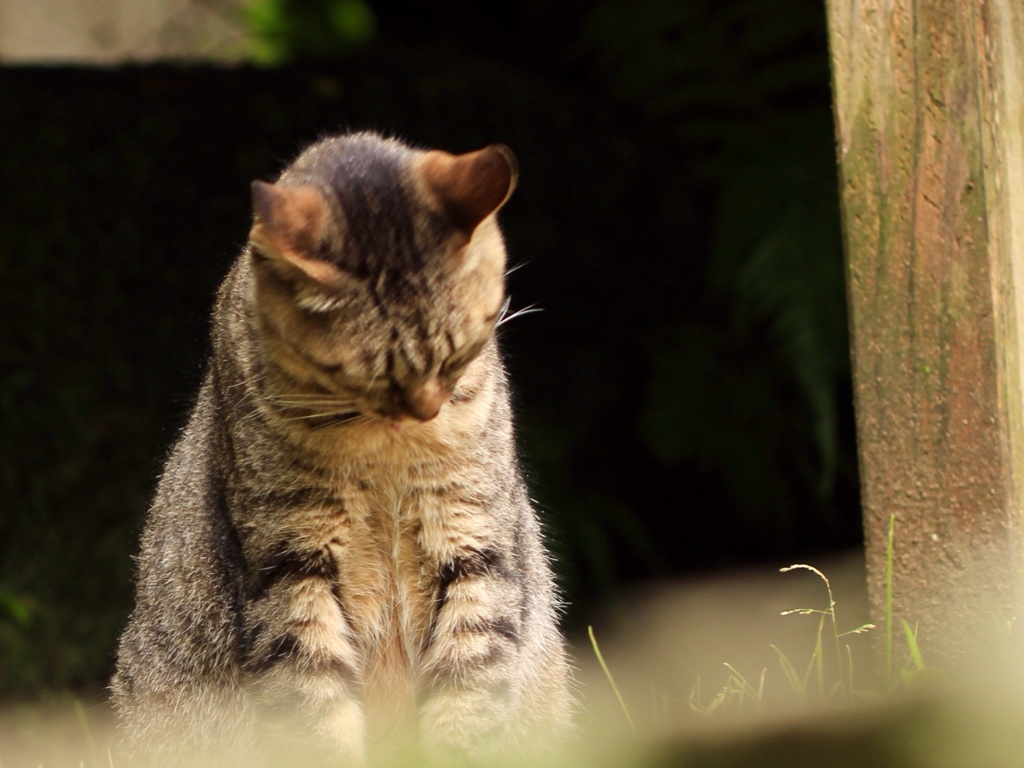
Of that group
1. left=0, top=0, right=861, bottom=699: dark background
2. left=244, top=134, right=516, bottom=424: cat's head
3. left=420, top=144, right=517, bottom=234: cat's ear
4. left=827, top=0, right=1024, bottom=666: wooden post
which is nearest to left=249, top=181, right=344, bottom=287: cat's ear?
left=244, top=134, right=516, bottom=424: cat's head

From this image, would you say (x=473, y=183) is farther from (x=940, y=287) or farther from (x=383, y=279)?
(x=940, y=287)

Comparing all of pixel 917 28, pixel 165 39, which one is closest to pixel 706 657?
pixel 917 28

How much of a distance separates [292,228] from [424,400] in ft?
1.13

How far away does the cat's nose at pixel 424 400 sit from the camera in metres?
1.96

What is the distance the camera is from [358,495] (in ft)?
7.09

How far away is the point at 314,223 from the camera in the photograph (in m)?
1.93

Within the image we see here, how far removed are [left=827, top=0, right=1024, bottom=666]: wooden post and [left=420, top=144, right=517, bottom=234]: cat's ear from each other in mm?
641

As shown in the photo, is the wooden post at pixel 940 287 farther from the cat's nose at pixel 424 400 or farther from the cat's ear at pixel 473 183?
the cat's nose at pixel 424 400

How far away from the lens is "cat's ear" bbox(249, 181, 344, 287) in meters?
1.83

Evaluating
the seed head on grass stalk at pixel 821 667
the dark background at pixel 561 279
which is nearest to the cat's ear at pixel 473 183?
the seed head on grass stalk at pixel 821 667

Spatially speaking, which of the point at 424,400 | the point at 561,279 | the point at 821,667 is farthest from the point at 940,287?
the point at 561,279

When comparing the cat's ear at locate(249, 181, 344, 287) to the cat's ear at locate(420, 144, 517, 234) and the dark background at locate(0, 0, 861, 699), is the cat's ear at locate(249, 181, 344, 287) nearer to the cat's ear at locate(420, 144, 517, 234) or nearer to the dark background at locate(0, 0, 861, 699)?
the cat's ear at locate(420, 144, 517, 234)

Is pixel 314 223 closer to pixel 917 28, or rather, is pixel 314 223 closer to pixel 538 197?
pixel 917 28

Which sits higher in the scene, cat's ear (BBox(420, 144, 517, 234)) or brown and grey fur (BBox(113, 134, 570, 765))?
cat's ear (BBox(420, 144, 517, 234))
